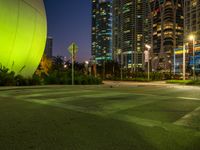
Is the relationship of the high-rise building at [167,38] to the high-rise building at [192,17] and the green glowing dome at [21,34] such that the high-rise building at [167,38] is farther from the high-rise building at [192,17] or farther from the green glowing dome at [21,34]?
the green glowing dome at [21,34]

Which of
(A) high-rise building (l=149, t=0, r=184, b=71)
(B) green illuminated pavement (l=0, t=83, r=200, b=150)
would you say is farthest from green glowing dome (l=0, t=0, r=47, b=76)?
(A) high-rise building (l=149, t=0, r=184, b=71)

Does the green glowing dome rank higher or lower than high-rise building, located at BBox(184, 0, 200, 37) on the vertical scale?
lower

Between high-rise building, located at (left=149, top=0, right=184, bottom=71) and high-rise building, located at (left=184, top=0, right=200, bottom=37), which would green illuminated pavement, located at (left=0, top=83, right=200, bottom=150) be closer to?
high-rise building, located at (left=184, top=0, right=200, bottom=37)

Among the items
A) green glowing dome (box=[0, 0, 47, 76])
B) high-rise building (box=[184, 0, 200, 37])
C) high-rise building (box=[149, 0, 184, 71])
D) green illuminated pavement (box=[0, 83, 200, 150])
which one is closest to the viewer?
green illuminated pavement (box=[0, 83, 200, 150])

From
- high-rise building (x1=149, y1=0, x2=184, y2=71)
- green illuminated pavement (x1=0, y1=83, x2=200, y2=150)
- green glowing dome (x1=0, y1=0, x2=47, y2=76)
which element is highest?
high-rise building (x1=149, y1=0, x2=184, y2=71)

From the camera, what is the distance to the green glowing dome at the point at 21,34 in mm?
19297

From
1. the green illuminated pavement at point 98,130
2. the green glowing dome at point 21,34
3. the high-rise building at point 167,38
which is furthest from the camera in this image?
the high-rise building at point 167,38

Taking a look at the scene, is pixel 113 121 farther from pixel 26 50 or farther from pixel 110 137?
pixel 26 50

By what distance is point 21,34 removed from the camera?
20.8 metres

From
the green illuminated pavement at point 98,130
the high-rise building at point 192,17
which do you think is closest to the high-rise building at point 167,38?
the high-rise building at point 192,17

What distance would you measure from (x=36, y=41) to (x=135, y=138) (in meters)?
19.9

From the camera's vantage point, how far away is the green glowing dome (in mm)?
19297

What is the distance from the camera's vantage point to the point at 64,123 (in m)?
6.43

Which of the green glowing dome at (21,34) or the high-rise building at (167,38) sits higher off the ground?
the high-rise building at (167,38)
